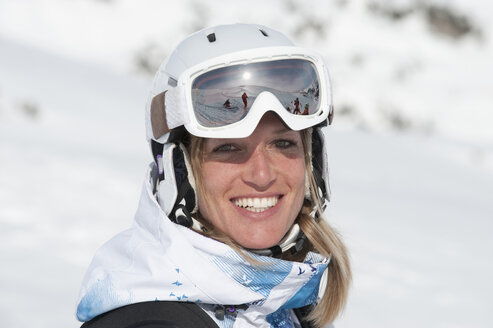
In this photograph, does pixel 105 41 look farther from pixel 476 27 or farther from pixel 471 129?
pixel 476 27

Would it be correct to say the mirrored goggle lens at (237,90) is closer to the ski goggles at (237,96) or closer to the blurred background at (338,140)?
the ski goggles at (237,96)

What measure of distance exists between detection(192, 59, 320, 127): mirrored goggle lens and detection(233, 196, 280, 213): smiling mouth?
0.23 meters

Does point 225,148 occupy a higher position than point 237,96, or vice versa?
point 237,96

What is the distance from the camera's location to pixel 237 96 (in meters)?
2.24

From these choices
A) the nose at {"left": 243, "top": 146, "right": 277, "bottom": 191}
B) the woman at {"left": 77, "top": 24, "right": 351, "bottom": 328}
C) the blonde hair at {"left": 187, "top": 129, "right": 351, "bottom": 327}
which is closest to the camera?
the woman at {"left": 77, "top": 24, "right": 351, "bottom": 328}

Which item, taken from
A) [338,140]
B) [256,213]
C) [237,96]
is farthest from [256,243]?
[338,140]

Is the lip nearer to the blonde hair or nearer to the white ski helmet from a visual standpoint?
the white ski helmet

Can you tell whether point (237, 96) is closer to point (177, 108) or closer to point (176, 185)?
point (177, 108)

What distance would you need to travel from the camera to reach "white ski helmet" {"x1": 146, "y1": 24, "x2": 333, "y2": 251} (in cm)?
220

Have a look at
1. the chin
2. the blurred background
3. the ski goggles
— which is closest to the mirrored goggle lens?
the ski goggles

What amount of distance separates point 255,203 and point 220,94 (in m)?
0.35

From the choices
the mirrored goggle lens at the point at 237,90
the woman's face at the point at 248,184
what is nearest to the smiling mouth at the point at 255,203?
the woman's face at the point at 248,184

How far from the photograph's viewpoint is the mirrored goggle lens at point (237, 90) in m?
2.22

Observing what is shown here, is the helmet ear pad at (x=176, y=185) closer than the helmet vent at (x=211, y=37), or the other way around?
the helmet ear pad at (x=176, y=185)
